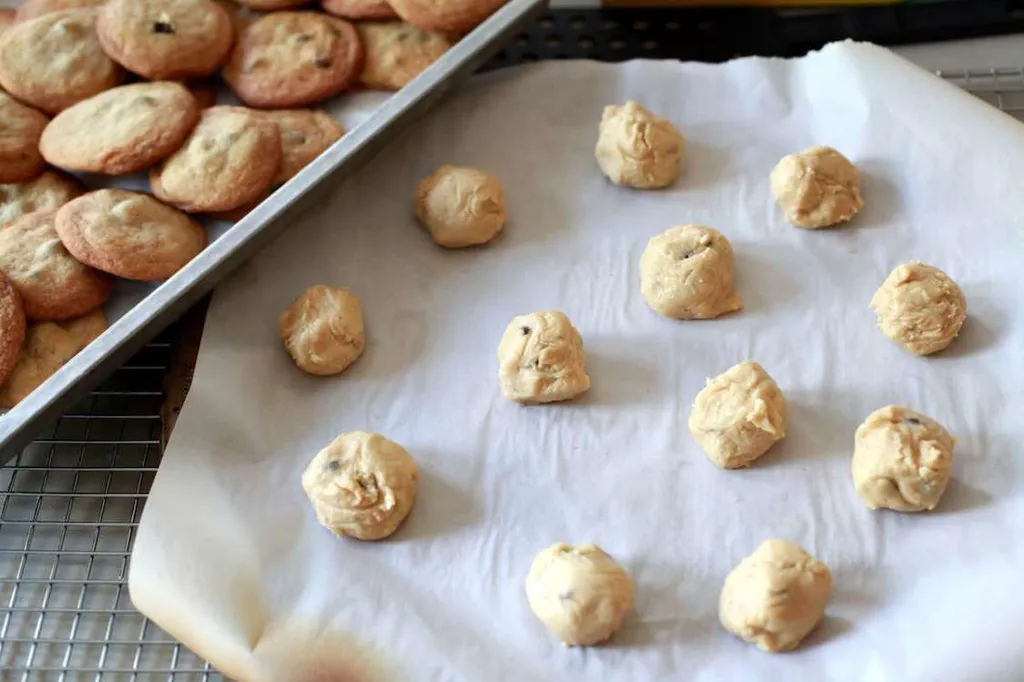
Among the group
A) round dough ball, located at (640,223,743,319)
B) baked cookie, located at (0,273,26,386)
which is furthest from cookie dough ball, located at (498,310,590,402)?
baked cookie, located at (0,273,26,386)

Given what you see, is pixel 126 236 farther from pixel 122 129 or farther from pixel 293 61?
pixel 293 61

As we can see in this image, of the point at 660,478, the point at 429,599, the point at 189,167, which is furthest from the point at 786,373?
the point at 189,167

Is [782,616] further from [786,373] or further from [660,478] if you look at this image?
[786,373]

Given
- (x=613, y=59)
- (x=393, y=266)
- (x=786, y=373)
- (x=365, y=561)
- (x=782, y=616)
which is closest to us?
(x=782, y=616)

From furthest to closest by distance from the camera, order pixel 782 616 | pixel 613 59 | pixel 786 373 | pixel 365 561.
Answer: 1. pixel 613 59
2. pixel 786 373
3. pixel 365 561
4. pixel 782 616

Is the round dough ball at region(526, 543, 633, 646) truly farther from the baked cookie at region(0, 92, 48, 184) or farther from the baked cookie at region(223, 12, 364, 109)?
the baked cookie at region(0, 92, 48, 184)

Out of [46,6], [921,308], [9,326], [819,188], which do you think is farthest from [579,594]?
[46,6]

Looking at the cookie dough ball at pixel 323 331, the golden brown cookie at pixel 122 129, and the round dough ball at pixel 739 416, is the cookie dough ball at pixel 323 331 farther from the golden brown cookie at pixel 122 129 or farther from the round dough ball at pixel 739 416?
the round dough ball at pixel 739 416
